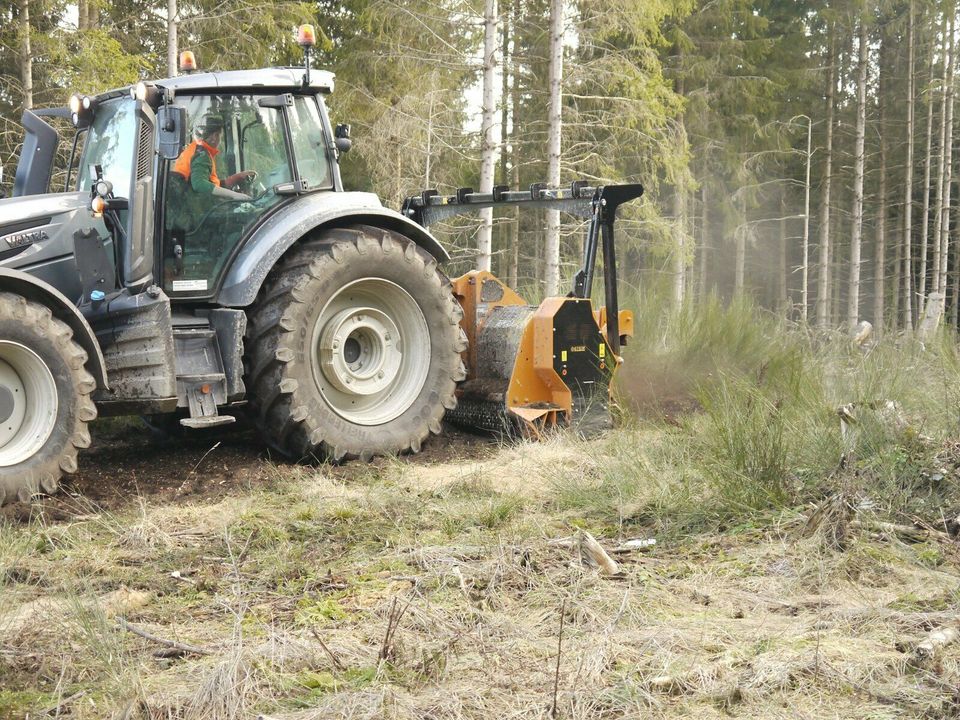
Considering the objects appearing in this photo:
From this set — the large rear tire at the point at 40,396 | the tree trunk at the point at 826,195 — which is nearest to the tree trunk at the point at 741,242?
the tree trunk at the point at 826,195

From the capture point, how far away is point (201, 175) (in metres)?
6.23

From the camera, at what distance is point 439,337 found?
23.4 feet

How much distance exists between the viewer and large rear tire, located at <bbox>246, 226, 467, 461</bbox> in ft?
20.7

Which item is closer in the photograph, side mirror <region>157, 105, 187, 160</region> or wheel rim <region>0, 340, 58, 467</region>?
wheel rim <region>0, 340, 58, 467</region>

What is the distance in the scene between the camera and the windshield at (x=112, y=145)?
6102mm

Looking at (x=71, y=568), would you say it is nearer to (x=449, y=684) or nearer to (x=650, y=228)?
(x=449, y=684)

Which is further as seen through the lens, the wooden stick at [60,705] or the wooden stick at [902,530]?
the wooden stick at [902,530]

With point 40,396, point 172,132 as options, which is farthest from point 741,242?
point 40,396

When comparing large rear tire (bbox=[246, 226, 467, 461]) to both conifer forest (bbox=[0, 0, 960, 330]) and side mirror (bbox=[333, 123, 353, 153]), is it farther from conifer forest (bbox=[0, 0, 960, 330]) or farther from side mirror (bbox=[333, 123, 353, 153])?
conifer forest (bbox=[0, 0, 960, 330])

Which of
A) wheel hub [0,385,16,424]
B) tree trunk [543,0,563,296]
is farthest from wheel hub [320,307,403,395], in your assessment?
tree trunk [543,0,563,296]

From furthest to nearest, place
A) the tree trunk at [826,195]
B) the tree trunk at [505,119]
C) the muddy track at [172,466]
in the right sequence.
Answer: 1. the tree trunk at [826,195]
2. the tree trunk at [505,119]
3. the muddy track at [172,466]

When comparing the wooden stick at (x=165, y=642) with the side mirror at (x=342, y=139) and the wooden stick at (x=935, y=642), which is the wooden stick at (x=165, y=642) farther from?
the side mirror at (x=342, y=139)

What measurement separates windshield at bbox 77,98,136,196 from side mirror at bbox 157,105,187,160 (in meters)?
0.18

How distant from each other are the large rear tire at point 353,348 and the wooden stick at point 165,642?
310 cm
